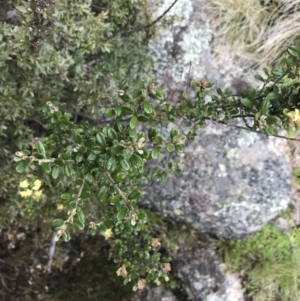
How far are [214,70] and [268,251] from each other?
1257 millimetres

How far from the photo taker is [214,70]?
8.92 feet

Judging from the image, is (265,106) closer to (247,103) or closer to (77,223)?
(247,103)

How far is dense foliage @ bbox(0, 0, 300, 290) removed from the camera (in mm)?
1408

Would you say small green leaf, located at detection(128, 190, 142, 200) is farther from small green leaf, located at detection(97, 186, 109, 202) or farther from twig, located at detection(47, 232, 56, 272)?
twig, located at detection(47, 232, 56, 272)

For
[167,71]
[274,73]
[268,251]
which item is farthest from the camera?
[268,251]

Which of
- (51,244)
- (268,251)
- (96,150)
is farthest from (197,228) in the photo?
(96,150)

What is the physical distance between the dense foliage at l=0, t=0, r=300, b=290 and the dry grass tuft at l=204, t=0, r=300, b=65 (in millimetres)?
564

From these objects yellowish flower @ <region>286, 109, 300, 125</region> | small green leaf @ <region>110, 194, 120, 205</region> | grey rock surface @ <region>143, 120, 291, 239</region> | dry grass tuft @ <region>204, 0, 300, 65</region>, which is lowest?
small green leaf @ <region>110, 194, 120, 205</region>

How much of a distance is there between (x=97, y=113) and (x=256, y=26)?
3.97ft

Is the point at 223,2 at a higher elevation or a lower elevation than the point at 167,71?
higher

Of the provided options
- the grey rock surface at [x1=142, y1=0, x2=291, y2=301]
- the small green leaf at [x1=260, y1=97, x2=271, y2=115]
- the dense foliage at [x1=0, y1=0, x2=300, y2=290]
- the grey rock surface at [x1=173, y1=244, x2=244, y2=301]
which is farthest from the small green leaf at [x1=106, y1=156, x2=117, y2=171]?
the grey rock surface at [x1=173, y1=244, x2=244, y2=301]

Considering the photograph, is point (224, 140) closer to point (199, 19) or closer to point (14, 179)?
point (199, 19)

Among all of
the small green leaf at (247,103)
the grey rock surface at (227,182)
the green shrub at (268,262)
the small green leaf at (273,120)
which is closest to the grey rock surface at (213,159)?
the grey rock surface at (227,182)

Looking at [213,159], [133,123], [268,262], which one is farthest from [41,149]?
[268,262]
